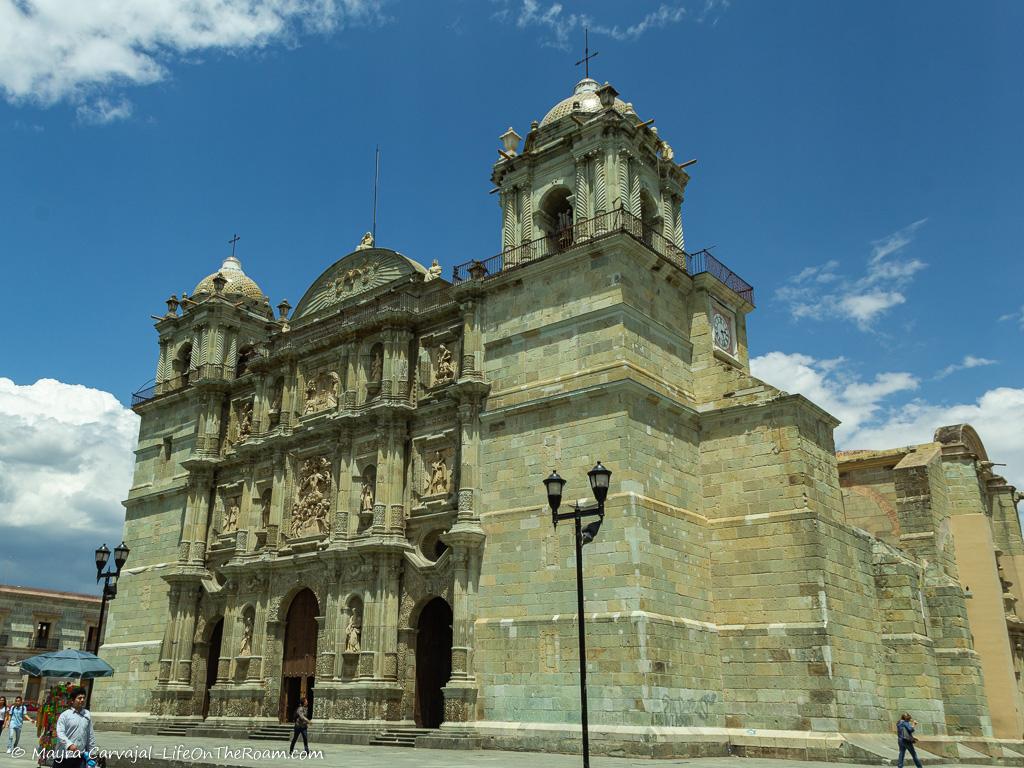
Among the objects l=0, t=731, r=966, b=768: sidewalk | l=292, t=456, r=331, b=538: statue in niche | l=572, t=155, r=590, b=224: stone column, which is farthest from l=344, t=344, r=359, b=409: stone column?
l=0, t=731, r=966, b=768: sidewalk

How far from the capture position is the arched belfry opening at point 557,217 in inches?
1043

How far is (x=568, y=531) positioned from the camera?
21.8m

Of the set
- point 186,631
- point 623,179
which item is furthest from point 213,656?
point 623,179

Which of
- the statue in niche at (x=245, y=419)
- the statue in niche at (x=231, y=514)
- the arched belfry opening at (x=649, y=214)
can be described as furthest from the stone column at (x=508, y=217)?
the statue in niche at (x=231, y=514)

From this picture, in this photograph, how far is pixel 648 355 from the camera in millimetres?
23594

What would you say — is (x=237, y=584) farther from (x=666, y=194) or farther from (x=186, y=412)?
(x=666, y=194)

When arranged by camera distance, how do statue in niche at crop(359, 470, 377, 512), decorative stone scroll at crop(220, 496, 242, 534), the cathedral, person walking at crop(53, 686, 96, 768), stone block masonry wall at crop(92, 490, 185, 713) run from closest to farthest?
person walking at crop(53, 686, 96, 768) → the cathedral → statue in niche at crop(359, 470, 377, 512) → decorative stone scroll at crop(220, 496, 242, 534) → stone block masonry wall at crop(92, 490, 185, 713)

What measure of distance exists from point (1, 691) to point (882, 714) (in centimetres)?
4630

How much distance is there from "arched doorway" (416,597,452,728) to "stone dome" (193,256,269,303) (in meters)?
17.6

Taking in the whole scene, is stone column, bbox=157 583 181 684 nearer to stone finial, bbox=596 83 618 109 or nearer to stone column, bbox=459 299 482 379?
stone column, bbox=459 299 482 379

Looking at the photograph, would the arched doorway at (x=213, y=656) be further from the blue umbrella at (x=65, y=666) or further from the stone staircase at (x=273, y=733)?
the blue umbrella at (x=65, y=666)

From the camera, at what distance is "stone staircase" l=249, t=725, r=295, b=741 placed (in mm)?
25453

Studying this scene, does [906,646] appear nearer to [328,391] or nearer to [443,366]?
[443,366]

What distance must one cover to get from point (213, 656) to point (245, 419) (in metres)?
8.58
